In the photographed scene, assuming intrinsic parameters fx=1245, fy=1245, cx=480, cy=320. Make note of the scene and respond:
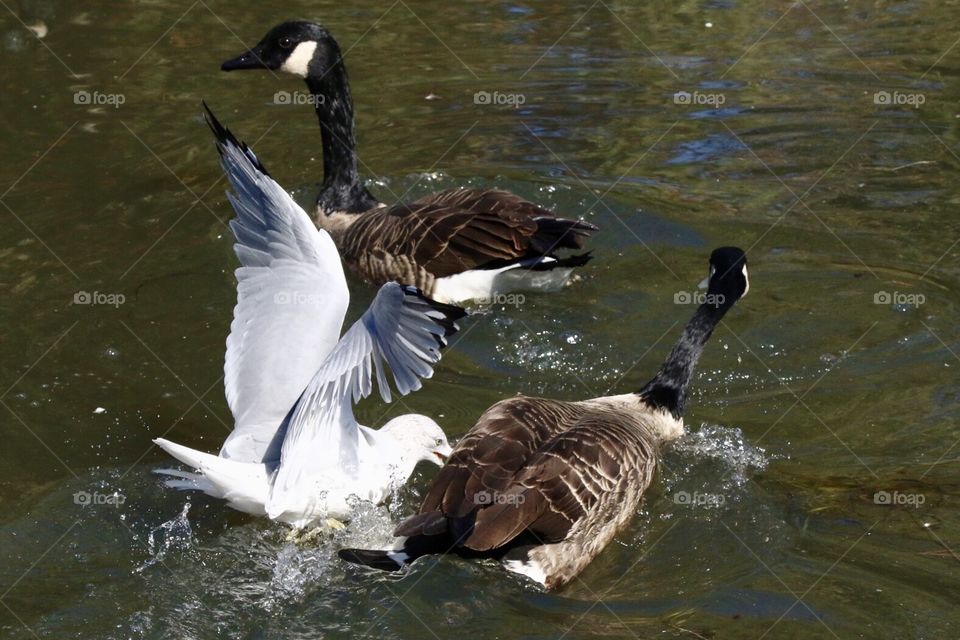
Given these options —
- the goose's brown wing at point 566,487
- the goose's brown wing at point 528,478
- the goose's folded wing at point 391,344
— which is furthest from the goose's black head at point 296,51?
the goose's folded wing at point 391,344

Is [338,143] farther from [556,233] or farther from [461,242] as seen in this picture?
[556,233]

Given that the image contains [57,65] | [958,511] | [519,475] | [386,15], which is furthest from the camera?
[386,15]

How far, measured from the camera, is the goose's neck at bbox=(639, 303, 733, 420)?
7340 millimetres

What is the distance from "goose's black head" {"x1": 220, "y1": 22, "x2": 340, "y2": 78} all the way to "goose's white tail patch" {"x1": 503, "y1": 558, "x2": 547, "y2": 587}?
5.13 metres

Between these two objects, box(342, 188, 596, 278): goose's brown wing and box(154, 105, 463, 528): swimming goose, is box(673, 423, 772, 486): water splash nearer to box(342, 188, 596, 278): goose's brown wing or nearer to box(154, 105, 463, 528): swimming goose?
box(154, 105, 463, 528): swimming goose

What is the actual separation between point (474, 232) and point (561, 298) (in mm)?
765

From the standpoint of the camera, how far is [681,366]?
7.40 meters

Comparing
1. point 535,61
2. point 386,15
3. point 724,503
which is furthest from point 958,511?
point 386,15

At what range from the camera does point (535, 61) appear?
12672mm

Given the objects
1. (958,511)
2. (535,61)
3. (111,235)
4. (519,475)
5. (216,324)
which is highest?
(535,61)

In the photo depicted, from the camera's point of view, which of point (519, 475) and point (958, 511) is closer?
point (519, 475)

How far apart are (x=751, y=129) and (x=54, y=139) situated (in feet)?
20.1

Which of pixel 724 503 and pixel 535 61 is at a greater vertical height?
pixel 535 61

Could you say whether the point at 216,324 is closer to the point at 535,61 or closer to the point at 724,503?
the point at 724,503
